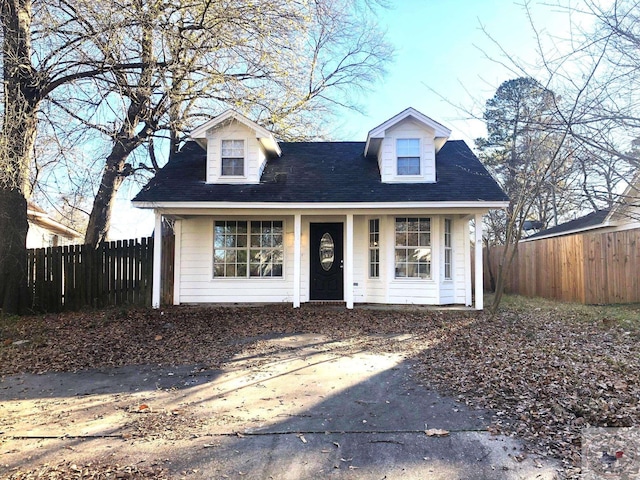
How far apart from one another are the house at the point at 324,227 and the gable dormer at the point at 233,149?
26 millimetres

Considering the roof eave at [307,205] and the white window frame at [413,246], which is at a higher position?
the roof eave at [307,205]

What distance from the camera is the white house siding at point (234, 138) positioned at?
35.0ft

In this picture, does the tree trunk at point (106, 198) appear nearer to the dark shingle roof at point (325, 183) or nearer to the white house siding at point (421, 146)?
the dark shingle roof at point (325, 183)

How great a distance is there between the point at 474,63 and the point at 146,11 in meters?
6.91

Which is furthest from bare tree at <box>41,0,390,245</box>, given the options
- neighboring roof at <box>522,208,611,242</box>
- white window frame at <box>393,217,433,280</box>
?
neighboring roof at <box>522,208,611,242</box>

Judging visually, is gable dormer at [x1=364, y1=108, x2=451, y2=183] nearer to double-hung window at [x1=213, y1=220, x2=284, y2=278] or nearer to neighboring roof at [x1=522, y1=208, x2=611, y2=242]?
double-hung window at [x1=213, y1=220, x2=284, y2=278]

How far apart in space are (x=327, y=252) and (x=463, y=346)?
5141mm

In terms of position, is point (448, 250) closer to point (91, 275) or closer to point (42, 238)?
point (91, 275)

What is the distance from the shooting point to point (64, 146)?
8.51m

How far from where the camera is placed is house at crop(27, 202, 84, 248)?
1584 cm

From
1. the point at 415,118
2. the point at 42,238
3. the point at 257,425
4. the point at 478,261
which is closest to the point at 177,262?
the point at 415,118

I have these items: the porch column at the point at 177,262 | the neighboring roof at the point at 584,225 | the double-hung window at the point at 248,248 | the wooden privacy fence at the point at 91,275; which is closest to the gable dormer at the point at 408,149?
the double-hung window at the point at 248,248

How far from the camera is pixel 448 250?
10.6 meters

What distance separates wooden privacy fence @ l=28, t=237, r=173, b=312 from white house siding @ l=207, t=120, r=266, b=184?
263 cm
